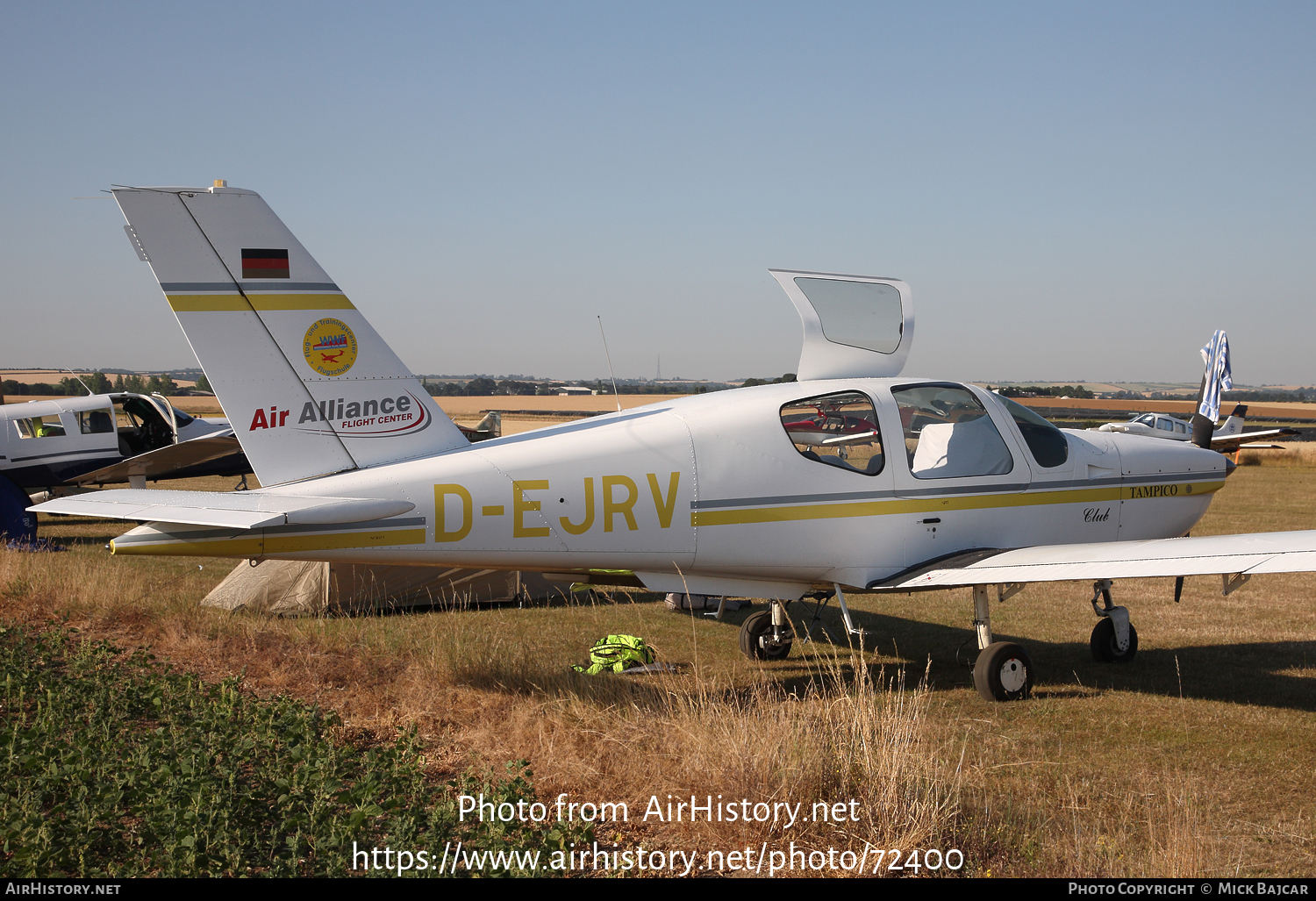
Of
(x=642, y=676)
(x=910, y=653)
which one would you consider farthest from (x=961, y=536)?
(x=642, y=676)

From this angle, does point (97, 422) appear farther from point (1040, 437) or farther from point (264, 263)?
point (1040, 437)

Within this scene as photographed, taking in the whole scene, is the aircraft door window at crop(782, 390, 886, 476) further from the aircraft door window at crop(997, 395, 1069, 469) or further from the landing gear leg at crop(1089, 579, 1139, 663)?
the landing gear leg at crop(1089, 579, 1139, 663)

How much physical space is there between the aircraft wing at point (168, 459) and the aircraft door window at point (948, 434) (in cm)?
1337

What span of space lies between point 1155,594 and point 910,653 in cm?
463

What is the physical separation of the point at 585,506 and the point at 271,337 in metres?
2.43

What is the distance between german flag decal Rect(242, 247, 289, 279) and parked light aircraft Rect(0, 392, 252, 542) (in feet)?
40.3

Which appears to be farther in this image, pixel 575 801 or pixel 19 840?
pixel 575 801

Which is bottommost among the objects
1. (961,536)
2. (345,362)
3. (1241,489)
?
(1241,489)

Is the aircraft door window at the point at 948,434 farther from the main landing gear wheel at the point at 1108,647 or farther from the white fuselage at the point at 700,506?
the main landing gear wheel at the point at 1108,647

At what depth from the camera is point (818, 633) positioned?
10.1 m

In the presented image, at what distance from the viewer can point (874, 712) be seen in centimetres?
487

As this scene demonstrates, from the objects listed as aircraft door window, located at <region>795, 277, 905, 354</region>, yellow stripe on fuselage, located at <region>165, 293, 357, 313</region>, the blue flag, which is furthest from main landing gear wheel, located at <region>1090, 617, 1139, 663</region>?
the blue flag
